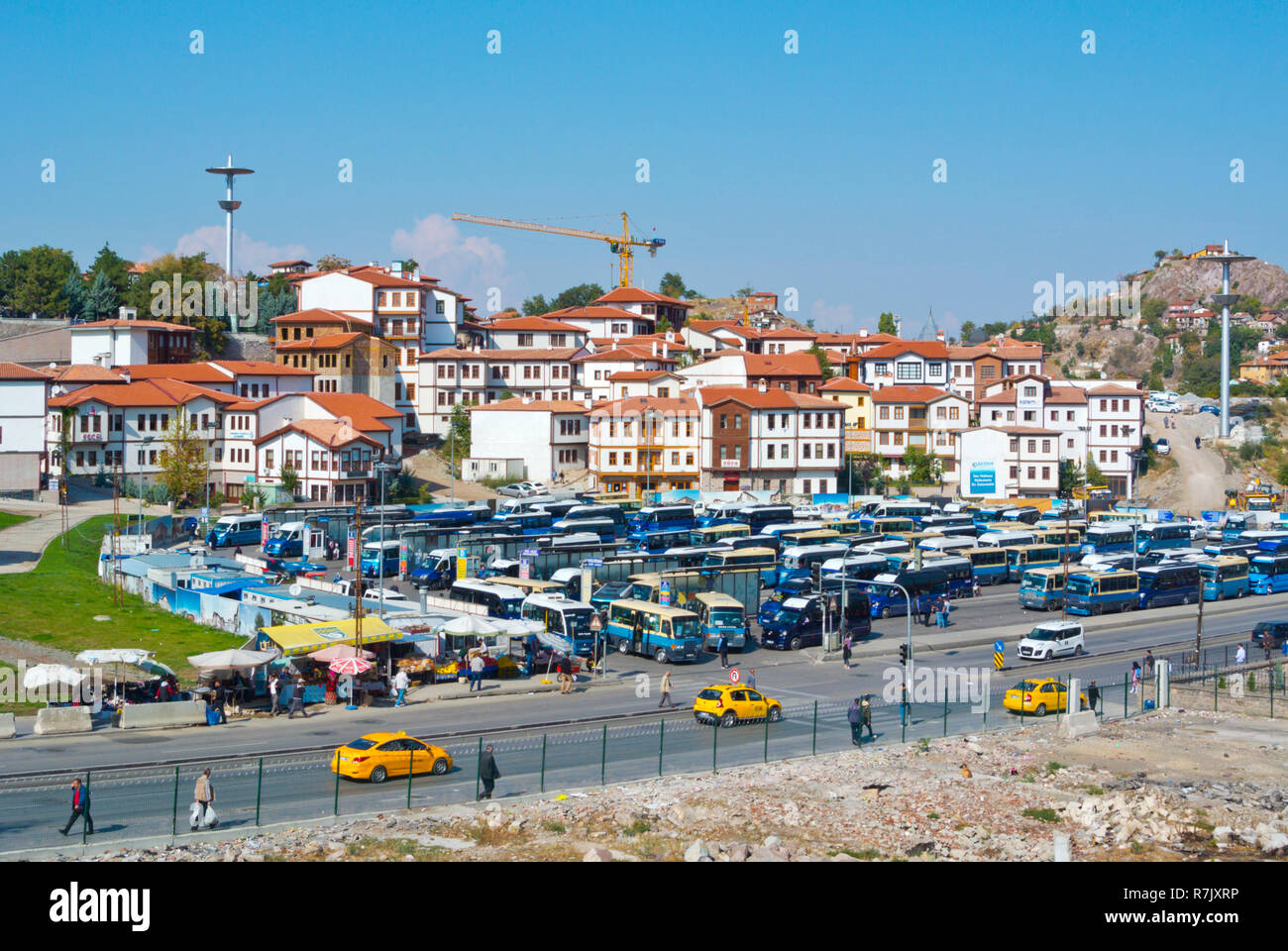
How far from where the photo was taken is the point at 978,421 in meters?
101

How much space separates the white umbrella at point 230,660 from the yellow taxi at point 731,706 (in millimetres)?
11707

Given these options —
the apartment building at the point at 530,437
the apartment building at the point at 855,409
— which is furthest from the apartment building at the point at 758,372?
the apartment building at the point at 530,437

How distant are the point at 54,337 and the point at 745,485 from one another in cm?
6283

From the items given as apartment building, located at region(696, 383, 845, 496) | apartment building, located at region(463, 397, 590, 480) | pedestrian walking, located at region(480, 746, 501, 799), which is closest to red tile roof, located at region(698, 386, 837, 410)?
apartment building, located at region(696, 383, 845, 496)

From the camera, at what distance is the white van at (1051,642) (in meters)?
42.9

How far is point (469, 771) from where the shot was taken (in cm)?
2662

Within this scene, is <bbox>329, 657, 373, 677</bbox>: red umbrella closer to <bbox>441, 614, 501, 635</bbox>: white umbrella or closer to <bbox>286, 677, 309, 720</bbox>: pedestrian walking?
<bbox>286, 677, 309, 720</bbox>: pedestrian walking

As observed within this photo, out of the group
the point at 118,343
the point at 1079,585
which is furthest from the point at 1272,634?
the point at 118,343

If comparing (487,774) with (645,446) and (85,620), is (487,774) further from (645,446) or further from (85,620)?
(645,446)

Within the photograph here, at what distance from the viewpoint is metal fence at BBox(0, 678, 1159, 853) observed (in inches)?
876

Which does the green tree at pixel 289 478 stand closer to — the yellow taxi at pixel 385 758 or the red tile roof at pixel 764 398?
the red tile roof at pixel 764 398

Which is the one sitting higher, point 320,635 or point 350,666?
point 320,635

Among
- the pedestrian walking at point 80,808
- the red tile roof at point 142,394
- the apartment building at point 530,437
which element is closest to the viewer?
the pedestrian walking at point 80,808

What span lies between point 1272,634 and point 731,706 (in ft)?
→ 79.4
